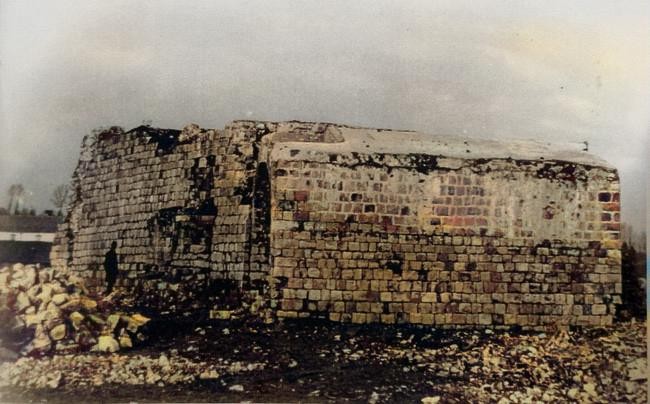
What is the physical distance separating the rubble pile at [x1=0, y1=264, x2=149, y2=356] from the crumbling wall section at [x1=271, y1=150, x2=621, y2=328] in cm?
126

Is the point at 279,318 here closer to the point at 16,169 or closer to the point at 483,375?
the point at 483,375

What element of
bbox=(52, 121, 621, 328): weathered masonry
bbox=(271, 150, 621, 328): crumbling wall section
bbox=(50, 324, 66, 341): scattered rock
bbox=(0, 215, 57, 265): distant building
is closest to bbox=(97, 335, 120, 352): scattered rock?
bbox=(50, 324, 66, 341): scattered rock

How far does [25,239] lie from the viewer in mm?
5027

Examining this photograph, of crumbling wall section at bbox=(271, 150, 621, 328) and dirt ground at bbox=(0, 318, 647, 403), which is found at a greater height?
crumbling wall section at bbox=(271, 150, 621, 328)

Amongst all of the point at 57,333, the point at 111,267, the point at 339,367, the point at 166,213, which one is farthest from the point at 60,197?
the point at 339,367

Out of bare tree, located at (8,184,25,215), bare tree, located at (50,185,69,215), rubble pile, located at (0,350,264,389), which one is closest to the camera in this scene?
rubble pile, located at (0,350,264,389)

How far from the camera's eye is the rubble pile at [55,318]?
489 cm

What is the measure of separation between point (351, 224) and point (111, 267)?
1.95 metres

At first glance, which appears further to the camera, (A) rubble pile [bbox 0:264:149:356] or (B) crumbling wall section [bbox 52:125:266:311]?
(B) crumbling wall section [bbox 52:125:266:311]

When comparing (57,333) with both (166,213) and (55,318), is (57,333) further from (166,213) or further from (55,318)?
(166,213)

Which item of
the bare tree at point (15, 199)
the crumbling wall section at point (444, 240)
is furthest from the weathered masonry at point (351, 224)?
the bare tree at point (15, 199)

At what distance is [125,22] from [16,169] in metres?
1.41

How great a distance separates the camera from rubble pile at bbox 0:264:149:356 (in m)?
4.89

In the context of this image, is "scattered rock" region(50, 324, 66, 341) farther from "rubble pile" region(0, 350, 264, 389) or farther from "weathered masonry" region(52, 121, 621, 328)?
"weathered masonry" region(52, 121, 621, 328)
